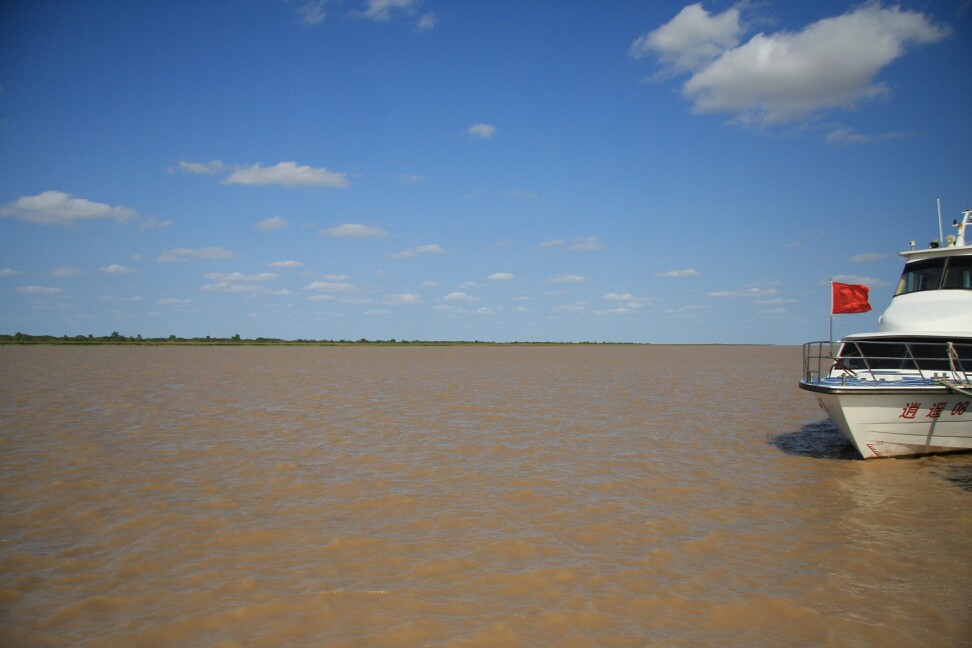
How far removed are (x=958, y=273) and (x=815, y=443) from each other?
5205 mm

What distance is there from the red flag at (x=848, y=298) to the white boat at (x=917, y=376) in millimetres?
656

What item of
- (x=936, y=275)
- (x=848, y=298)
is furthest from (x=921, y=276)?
(x=848, y=298)

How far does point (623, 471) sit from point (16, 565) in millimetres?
8767

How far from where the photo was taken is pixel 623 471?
35.8 ft

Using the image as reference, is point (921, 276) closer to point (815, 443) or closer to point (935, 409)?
point (935, 409)

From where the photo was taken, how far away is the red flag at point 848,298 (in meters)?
13.6

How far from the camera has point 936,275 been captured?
14383mm

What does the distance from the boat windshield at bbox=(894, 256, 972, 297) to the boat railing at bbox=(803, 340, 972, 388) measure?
213cm

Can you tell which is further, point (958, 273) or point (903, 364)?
point (958, 273)

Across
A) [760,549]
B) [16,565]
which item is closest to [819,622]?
[760,549]

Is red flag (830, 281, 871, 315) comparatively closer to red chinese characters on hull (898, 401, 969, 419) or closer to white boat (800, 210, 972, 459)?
white boat (800, 210, 972, 459)

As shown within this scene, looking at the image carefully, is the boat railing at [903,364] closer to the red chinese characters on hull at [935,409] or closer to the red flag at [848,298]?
the red chinese characters on hull at [935,409]

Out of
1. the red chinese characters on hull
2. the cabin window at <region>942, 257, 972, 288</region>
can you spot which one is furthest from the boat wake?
the cabin window at <region>942, 257, 972, 288</region>

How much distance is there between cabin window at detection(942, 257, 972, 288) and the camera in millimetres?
13898
